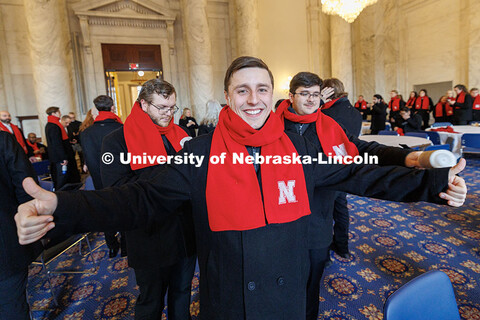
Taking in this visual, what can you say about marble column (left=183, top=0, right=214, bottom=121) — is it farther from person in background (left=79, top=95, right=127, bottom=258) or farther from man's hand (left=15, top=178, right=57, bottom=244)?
man's hand (left=15, top=178, right=57, bottom=244)

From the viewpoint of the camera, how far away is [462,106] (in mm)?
8336

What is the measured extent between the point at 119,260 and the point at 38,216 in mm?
3148

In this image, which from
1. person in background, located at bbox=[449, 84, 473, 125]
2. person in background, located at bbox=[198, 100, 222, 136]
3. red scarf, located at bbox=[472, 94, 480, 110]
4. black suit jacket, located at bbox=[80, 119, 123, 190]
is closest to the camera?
black suit jacket, located at bbox=[80, 119, 123, 190]

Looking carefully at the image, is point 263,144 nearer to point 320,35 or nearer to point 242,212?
point 242,212

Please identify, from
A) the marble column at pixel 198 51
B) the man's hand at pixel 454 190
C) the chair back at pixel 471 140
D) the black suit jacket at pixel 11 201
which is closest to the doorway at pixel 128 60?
the marble column at pixel 198 51

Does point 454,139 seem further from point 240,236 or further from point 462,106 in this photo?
point 240,236

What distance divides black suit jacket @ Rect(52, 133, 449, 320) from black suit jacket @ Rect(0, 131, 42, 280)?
120 centimetres

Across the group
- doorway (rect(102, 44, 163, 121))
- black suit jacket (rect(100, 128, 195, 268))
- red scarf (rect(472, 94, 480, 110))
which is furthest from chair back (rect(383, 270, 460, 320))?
doorway (rect(102, 44, 163, 121))

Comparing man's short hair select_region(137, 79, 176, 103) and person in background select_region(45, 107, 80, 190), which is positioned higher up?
man's short hair select_region(137, 79, 176, 103)

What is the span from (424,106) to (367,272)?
9.49m

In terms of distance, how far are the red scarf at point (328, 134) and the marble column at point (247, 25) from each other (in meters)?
9.23

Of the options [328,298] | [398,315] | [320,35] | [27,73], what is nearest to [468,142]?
[328,298]

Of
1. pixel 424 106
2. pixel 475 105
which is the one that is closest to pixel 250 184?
pixel 475 105

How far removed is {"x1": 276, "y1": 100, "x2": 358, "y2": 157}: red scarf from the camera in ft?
6.36
